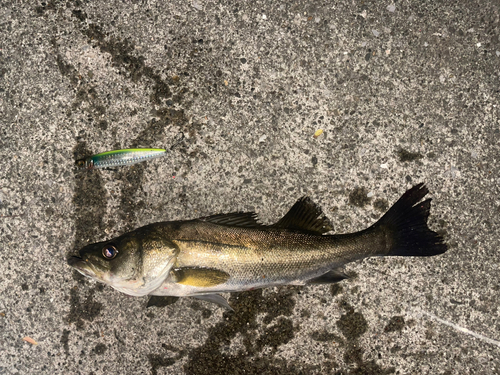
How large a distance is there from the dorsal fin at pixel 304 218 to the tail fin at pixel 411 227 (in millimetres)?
545

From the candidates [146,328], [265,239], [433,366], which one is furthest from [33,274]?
[433,366]

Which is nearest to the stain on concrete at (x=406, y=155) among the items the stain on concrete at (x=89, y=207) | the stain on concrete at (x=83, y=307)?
the stain on concrete at (x=89, y=207)

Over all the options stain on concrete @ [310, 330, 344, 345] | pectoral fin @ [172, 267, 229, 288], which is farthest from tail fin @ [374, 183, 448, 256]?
pectoral fin @ [172, 267, 229, 288]

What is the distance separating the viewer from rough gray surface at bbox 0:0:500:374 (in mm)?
3541

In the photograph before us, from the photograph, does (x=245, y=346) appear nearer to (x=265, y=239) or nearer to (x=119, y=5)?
(x=265, y=239)

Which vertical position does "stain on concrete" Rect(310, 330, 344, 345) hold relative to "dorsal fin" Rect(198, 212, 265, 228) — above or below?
below

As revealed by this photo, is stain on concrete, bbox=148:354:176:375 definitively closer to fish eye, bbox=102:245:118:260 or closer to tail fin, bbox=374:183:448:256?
fish eye, bbox=102:245:118:260

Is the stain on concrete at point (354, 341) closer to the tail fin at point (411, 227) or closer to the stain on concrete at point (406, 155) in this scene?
the tail fin at point (411, 227)

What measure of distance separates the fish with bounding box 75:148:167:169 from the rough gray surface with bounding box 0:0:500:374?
15 centimetres

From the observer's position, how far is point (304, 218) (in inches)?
126

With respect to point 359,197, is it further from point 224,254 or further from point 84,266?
point 84,266

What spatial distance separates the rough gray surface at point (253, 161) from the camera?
11.6 ft

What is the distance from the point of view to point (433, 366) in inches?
145

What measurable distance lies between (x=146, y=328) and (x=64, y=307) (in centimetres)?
83
